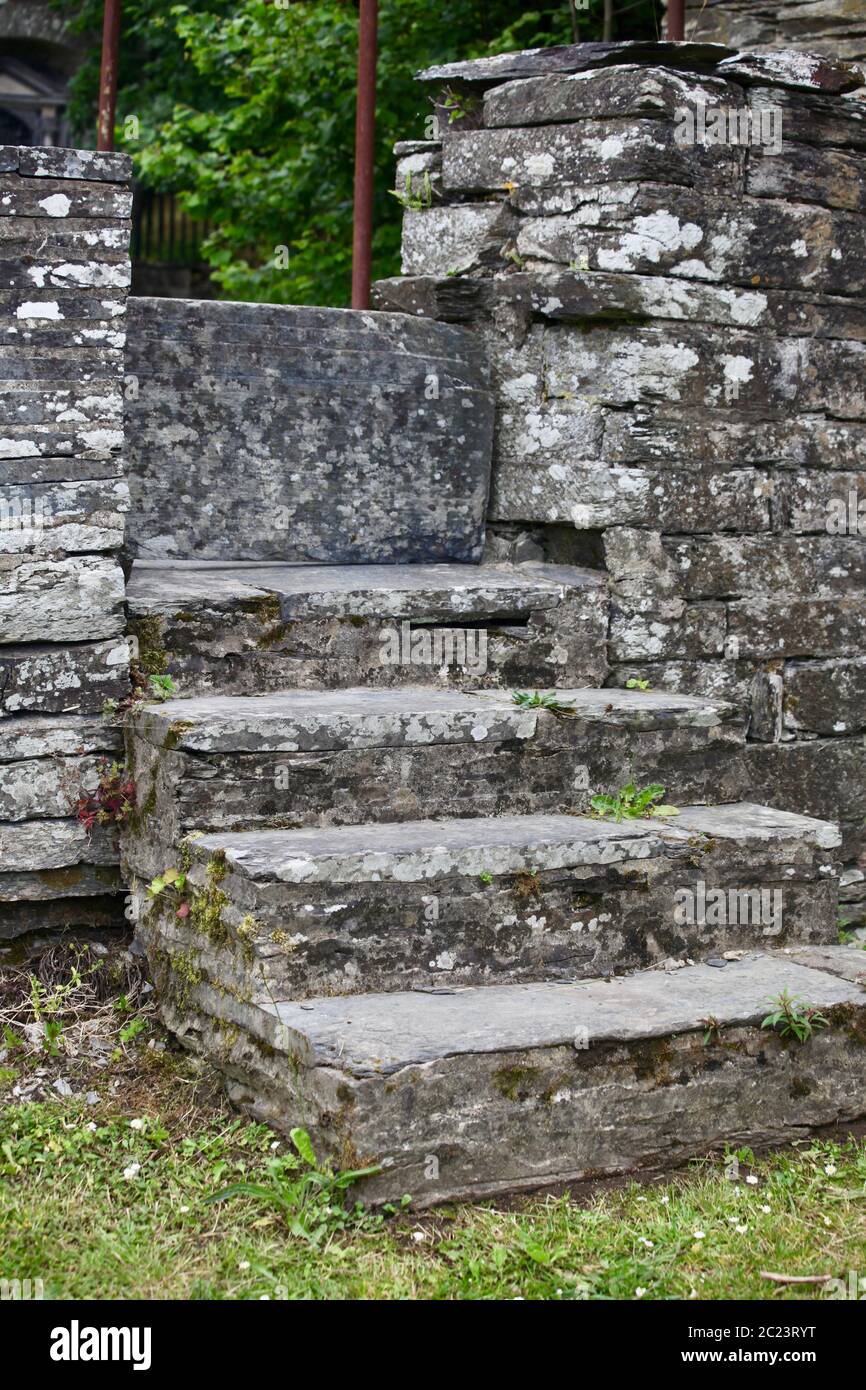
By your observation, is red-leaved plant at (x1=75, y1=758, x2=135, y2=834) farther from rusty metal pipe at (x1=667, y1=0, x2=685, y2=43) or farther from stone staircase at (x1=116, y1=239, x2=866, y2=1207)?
rusty metal pipe at (x1=667, y1=0, x2=685, y2=43)

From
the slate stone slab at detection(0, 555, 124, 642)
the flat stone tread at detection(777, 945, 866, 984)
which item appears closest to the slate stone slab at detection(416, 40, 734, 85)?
the slate stone slab at detection(0, 555, 124, 642)

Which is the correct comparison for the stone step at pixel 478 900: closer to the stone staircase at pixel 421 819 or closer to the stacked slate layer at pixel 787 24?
the stone staircase at pixel 421 819

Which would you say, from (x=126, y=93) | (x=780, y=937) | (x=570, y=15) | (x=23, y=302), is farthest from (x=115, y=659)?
(x=126, y=93)

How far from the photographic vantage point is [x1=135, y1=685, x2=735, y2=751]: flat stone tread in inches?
139

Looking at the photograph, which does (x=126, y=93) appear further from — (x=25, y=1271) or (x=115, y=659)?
(x=25, y=1271)

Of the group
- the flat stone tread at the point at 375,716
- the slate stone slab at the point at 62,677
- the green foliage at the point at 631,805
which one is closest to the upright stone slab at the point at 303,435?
the slate stone slab at the point at 62,677

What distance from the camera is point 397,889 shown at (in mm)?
3297

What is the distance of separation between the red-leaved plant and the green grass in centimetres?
82

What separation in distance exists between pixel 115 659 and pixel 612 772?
4.41 ft

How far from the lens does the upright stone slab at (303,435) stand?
430 centimetres

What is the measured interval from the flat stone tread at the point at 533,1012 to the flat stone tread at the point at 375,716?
2.21ft

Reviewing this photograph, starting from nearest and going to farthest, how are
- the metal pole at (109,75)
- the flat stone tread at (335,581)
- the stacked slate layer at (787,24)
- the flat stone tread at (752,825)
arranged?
the flat stone tread at (752,825) → the flat stone tread at (335,581) → the metal pole at (109,75) → the stacked slate layer at (787,24)

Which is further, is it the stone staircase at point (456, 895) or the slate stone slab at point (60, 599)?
the slate stone slab at point (60, 599)
